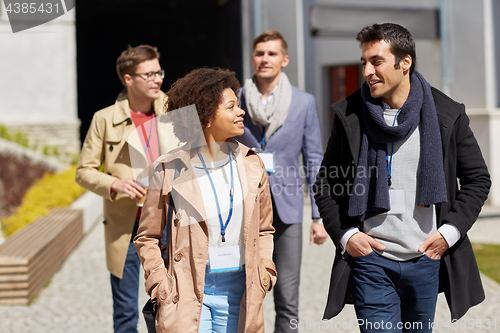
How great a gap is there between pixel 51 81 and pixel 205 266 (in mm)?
16070

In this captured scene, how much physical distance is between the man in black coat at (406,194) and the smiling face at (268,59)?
1107mm

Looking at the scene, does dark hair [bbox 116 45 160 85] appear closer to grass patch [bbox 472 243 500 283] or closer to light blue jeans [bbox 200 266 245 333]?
light blue jeans [bbox 200 266 245 333]

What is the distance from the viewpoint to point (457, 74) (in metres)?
11.6

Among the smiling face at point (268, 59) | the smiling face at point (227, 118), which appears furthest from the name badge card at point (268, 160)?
the smiling face at point (227, 118)

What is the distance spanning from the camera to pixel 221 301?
7.99 ft

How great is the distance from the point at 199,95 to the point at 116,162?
1.42 metres

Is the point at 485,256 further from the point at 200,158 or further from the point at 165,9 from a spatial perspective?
the point at 165,9

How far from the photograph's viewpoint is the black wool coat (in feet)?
8.46

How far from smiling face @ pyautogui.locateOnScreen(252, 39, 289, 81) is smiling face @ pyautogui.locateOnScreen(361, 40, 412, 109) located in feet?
3.69

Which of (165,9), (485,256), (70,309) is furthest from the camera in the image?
(165,9)

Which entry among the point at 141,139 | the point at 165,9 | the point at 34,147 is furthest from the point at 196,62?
the point at 141,139

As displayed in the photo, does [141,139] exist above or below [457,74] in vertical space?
below

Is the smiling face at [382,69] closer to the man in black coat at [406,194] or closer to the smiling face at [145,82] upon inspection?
the man in black coat at [406,194]

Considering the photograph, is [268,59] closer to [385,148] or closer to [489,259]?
[385,148]
